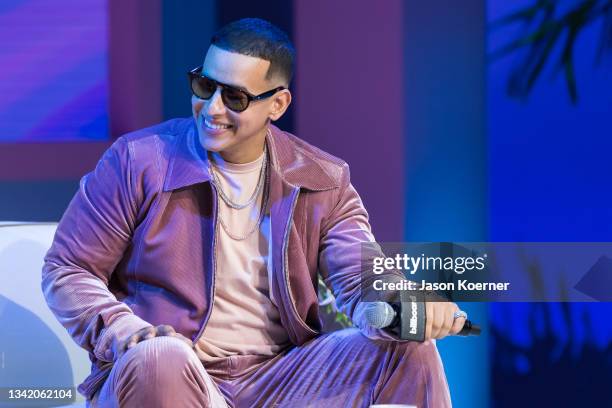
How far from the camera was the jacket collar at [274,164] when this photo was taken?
2.72 m

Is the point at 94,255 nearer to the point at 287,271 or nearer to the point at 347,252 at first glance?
the point at 287,271

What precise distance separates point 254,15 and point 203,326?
4.15 feet

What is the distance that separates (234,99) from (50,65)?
1.03 m

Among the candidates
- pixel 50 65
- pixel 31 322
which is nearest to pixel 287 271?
pixel 31 322

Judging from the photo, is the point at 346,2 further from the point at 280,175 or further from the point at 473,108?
the point at 280,175

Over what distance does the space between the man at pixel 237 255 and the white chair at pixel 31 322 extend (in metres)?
0.42

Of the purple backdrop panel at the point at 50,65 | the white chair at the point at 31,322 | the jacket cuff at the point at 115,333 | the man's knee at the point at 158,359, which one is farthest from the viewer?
the purple backdrop panel at the point at 50,65

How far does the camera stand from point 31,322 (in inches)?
120

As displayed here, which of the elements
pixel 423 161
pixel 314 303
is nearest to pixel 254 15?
pixel 423 161

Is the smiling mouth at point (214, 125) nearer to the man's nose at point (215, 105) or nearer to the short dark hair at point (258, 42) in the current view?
the man's nose at point (215, 105)

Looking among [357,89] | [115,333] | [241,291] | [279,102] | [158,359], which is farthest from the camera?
[357,89]

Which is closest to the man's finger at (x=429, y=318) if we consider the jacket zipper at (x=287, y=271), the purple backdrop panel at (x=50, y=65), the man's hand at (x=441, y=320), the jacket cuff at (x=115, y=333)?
the man's hand at (x=441, y=320)

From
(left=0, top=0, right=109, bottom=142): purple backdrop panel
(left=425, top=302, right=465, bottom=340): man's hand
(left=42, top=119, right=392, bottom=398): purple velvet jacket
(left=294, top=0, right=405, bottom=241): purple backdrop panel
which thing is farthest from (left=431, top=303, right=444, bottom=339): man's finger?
(left=0, top=0, right=109, bottom=142): purple backdrop panel

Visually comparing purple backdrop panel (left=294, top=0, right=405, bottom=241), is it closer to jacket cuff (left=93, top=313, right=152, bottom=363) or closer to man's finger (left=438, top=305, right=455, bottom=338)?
man's finger (left=438, top=305, right=455, bottom=338)
